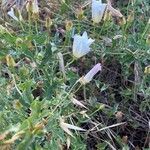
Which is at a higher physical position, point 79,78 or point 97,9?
point 97,9

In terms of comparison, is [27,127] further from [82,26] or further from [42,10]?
[42,10]

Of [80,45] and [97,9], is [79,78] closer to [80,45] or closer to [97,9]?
[80,45]

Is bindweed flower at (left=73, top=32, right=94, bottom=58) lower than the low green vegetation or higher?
higher

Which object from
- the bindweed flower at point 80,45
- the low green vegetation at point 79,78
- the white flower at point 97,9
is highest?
the white flower at point 97,9

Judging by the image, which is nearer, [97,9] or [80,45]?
[80,45]

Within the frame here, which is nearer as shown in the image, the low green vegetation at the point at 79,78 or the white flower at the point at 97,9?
the low green vegetation at the point at 79,78

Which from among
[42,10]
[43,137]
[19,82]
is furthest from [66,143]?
[42,10]

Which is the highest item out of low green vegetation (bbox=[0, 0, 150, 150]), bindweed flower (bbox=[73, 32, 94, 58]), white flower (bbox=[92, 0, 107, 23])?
white flower (bbox=[92, 0, 107, 23])

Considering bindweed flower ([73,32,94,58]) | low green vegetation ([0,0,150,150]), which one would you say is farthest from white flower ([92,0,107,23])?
bindweed flower ([73,32,94,58])

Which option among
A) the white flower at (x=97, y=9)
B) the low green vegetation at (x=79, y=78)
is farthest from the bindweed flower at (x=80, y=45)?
the white flower at (x=97, y=9)

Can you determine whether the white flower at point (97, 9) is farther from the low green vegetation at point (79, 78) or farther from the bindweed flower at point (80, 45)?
the bindweed flower at point (80, 45)

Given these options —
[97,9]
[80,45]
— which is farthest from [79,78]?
[97,9]

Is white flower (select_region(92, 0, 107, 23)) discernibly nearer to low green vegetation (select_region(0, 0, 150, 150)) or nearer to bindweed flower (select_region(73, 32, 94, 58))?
low green vegetation (select_region(0, 0, 150, 150))
